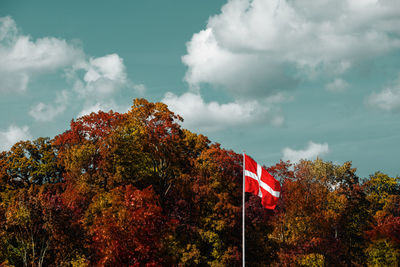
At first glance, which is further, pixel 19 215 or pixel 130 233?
pixel 19 215

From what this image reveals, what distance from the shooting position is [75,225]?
4059cm

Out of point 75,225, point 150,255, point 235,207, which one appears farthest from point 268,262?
point 75,225

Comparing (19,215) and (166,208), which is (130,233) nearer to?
(19,215)

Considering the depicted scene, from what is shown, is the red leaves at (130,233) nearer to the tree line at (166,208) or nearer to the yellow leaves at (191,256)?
the tree line at (166,208)

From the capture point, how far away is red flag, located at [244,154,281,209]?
27.5m

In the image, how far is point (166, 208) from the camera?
164ft

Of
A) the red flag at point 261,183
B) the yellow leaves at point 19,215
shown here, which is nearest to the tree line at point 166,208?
the yellow leaves at point 19,215

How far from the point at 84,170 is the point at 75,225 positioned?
1011 cm

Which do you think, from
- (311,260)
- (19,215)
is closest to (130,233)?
(19,215)

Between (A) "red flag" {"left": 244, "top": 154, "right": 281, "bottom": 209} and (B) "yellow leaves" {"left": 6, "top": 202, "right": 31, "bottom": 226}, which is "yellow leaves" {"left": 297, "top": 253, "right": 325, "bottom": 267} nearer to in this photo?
(A) "red flag" {"left": 244, "top": 154, "right": 281, "bottom": 209}

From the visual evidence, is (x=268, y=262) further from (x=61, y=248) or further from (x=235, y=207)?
(x=61, y=248)

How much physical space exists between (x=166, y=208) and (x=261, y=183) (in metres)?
23.7

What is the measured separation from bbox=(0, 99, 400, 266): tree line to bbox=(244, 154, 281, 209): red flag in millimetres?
11782

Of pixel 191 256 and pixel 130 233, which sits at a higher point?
pixel 130 233
